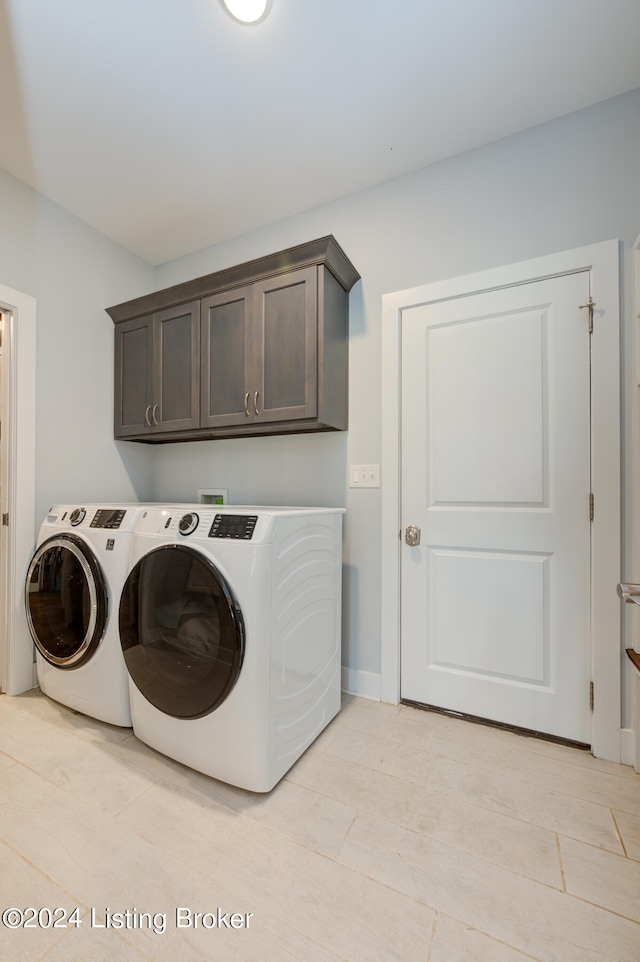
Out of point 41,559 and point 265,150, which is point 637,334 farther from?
point 41,559

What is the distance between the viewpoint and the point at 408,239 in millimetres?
1943

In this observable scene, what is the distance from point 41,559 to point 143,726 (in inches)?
36.0

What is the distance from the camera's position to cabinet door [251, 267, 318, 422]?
180 centimetres

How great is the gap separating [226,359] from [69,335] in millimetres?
994

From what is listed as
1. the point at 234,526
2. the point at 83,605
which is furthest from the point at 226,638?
the point at 83,605

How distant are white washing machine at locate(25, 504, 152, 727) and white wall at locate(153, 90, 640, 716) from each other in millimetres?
813

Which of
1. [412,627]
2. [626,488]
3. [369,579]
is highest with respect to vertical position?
[626,488]

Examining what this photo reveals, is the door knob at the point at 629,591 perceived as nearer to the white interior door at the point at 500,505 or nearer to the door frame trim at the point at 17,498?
the white interior door at the point at 500,505

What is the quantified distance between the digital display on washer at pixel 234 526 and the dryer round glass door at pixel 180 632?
0.10 meters

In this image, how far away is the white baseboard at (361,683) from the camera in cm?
197

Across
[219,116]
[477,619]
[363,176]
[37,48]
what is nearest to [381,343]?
[363,176]

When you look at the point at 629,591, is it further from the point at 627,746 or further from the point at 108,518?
the point at 108,518

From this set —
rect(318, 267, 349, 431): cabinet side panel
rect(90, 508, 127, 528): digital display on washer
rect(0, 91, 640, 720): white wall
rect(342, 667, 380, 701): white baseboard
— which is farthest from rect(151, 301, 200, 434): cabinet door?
rect(342, 667, 380, 701): white baseboard

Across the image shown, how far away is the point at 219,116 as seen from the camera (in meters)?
1.68
